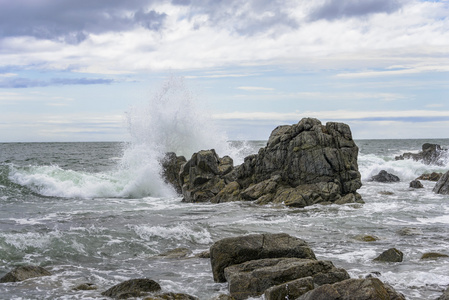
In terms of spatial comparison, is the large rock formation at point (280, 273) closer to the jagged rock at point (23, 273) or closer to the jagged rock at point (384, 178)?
the jagged rock at point (23, 273)

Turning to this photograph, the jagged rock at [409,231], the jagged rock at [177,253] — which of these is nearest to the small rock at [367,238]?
the jagged rock at [409,231]

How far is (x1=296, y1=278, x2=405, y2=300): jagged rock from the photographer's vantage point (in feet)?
20.9

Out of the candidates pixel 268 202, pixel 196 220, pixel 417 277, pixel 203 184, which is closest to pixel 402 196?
pixel 268 202

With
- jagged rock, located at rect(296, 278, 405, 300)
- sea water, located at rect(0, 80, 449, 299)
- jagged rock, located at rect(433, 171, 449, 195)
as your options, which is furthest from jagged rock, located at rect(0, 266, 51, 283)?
jagged rock, located at rect(433, 171, 449, 195)

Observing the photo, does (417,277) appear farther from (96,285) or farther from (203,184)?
(203,184)

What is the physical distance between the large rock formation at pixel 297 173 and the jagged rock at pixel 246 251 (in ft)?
32.8

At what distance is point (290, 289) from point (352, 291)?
3.38 ft

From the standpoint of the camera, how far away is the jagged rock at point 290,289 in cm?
716

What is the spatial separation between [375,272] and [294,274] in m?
2.07

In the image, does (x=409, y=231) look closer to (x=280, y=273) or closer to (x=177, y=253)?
(x=177, y=253)

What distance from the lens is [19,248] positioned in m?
12.0

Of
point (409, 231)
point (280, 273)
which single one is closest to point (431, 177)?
point (409, 231)

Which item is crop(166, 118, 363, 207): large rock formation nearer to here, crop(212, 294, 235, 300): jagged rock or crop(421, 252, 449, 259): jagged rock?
crop(421, 252, 449, 259): jagged rock

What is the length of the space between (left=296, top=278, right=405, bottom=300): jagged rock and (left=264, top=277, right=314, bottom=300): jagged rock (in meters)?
0.44
